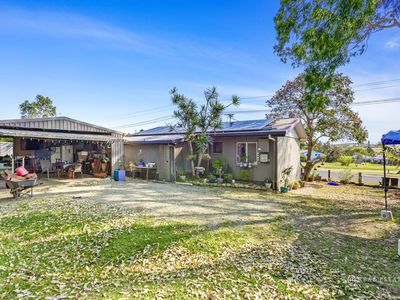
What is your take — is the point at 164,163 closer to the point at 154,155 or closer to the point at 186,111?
the point at 154,155

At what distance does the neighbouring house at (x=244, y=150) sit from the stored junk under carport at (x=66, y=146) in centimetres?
124

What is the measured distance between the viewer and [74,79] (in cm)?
1552

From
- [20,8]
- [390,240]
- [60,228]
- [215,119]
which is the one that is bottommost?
[390,240]

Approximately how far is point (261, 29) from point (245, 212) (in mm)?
9218

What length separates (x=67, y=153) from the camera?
598 inches

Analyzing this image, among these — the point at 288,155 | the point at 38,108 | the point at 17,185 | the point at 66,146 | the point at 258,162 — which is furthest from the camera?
the point at 38,108


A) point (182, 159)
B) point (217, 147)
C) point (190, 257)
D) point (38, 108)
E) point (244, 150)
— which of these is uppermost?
point (38, 108)

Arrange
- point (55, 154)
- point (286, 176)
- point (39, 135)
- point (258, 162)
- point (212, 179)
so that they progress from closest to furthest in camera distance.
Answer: point (39, 135)
point (286, 176)
point (258, 162)
point (212, 179)
point (55, 154)

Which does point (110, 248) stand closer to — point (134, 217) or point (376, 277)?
point (134, 217)

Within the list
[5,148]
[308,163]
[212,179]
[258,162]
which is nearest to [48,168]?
[212,179]

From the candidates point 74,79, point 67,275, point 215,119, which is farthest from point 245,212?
point 74,79

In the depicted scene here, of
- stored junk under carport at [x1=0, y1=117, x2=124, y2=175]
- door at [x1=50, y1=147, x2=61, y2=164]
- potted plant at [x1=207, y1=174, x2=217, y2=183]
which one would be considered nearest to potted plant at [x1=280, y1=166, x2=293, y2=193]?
potted plant at [x1=207, y1=174, x2=217, y2=183]

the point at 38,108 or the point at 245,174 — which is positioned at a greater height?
the point at 38,108

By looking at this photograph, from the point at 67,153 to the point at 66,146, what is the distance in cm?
50
